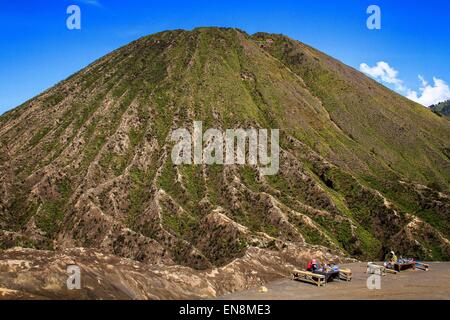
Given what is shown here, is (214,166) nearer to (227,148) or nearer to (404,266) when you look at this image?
(227,148)

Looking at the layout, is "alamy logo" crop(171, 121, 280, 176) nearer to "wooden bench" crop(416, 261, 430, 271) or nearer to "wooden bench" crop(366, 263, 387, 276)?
"wooden bench" crop(416, 261, 430, 271)

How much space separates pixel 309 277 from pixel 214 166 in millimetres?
54094

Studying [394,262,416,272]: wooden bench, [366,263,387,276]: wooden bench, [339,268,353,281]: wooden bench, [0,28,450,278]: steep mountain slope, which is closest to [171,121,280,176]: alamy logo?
[0,28,450,278]: steep mountain slope

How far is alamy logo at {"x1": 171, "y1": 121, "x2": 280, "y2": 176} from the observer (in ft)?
271

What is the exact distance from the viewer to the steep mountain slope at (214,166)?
65.8 metres

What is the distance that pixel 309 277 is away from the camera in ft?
95.3

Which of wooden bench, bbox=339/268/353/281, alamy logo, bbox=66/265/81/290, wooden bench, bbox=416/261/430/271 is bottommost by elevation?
wooden bench, bbox=416/261/430/271

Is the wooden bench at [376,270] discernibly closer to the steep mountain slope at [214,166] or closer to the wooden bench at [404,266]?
the wooden bench at [404,266]

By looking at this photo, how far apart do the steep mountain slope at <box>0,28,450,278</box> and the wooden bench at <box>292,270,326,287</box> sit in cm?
1794

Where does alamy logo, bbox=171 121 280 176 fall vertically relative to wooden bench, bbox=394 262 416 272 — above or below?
above

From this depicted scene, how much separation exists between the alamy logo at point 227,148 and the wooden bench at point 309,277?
51366 mm

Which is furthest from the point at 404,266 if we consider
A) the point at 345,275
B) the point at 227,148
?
the point at 227,148

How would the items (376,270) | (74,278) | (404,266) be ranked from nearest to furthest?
(74,278), (376,270), (404,266)

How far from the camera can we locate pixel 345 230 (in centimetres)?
6775
